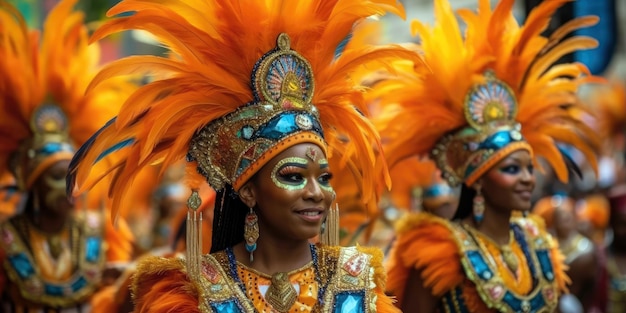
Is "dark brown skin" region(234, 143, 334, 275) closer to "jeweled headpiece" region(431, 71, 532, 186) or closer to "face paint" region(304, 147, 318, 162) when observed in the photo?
"face paint" region(304, 147, 318, 162)

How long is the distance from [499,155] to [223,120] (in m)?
2.30

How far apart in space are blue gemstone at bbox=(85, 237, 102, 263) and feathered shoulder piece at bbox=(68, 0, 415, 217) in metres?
3.12

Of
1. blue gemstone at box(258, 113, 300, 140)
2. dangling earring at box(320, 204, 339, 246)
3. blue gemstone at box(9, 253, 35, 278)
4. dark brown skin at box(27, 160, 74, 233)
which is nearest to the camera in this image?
blue gemstone at box(258, 113, 300, 140)

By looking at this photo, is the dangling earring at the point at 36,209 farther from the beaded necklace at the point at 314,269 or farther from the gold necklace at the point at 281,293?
the gold necklace at the point at 281,293

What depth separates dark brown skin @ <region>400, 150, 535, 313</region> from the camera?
276 inches

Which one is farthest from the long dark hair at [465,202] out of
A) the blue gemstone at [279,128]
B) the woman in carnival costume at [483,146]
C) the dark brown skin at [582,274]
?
the blue gemstone at [279,128]

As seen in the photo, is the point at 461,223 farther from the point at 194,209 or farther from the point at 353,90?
the point at 194,209

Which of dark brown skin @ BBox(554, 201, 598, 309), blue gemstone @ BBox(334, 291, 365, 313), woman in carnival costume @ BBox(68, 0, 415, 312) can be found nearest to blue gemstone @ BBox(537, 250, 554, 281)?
dark brown skin @ BBox(554, 201, 598, 309)

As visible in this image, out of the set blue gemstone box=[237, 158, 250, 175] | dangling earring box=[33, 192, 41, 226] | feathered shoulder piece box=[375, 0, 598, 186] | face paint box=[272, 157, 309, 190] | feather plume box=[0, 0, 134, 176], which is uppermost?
feather plume box=[0, 0, 134, 176]

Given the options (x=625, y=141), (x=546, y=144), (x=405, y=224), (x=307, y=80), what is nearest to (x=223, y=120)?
(x=307, y=80)

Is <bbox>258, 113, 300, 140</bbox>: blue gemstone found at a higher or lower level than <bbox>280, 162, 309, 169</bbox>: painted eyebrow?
higher

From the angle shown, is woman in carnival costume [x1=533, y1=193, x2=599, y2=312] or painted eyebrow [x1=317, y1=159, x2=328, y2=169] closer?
painted eyebrow [x1=317, y1=159, x2=328, y2=169]

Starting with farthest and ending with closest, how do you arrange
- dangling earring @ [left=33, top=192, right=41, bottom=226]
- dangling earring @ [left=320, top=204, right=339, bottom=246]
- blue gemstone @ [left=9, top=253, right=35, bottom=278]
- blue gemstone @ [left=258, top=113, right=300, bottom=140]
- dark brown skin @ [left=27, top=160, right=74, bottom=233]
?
dangling earring @ [left=33, top=192, right=41, bottom=226] < dark brown skin @ [left=27, top=160, right=74, bottom=233] < blue gemstone @ [left=9, top=253, right=35, bottom=278] < dangling earring @ [left=320, top=204, right=339, bottom=246] < blue gemstone @ [left=258, top=113, right=300, bottom=140]

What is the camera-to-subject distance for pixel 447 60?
286 inches
